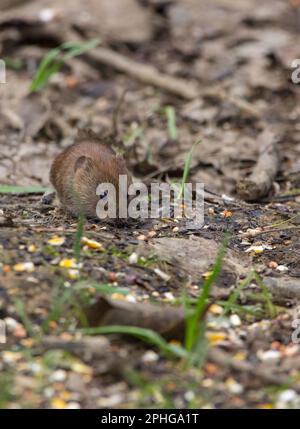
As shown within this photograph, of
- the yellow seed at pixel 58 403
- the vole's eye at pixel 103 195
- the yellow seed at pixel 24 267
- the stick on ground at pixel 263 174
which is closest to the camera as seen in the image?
the yellow seed at pixel 58 403

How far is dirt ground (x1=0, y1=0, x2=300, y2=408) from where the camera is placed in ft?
13.3

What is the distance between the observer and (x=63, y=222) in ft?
19.4

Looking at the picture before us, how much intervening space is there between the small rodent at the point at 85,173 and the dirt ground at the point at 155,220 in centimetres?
19

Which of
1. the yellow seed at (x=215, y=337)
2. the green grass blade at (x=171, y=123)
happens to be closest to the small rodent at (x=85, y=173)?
the green grass blade at (x=171, y=123)

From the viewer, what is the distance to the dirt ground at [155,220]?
4.05 metres

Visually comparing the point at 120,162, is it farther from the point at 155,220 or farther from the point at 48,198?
the point at 48,198

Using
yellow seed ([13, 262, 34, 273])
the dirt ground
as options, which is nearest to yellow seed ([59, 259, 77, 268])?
the dirt ground

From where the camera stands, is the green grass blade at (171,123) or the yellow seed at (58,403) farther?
the green grass blade at (171,123)

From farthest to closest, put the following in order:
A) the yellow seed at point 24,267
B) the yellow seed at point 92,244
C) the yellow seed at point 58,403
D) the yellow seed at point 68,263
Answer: the yellow seed at point 92,244, the yellow seed at point 68,263, the yellow seed at point 24,267, the yellow seed at point 58,403

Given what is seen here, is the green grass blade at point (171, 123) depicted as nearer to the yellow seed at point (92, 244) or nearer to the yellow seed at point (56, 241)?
the yellow seed at point (92, 244)

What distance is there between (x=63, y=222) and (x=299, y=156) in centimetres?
324

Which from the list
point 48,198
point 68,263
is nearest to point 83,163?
point 48,198

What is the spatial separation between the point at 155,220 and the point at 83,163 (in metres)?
0.76
